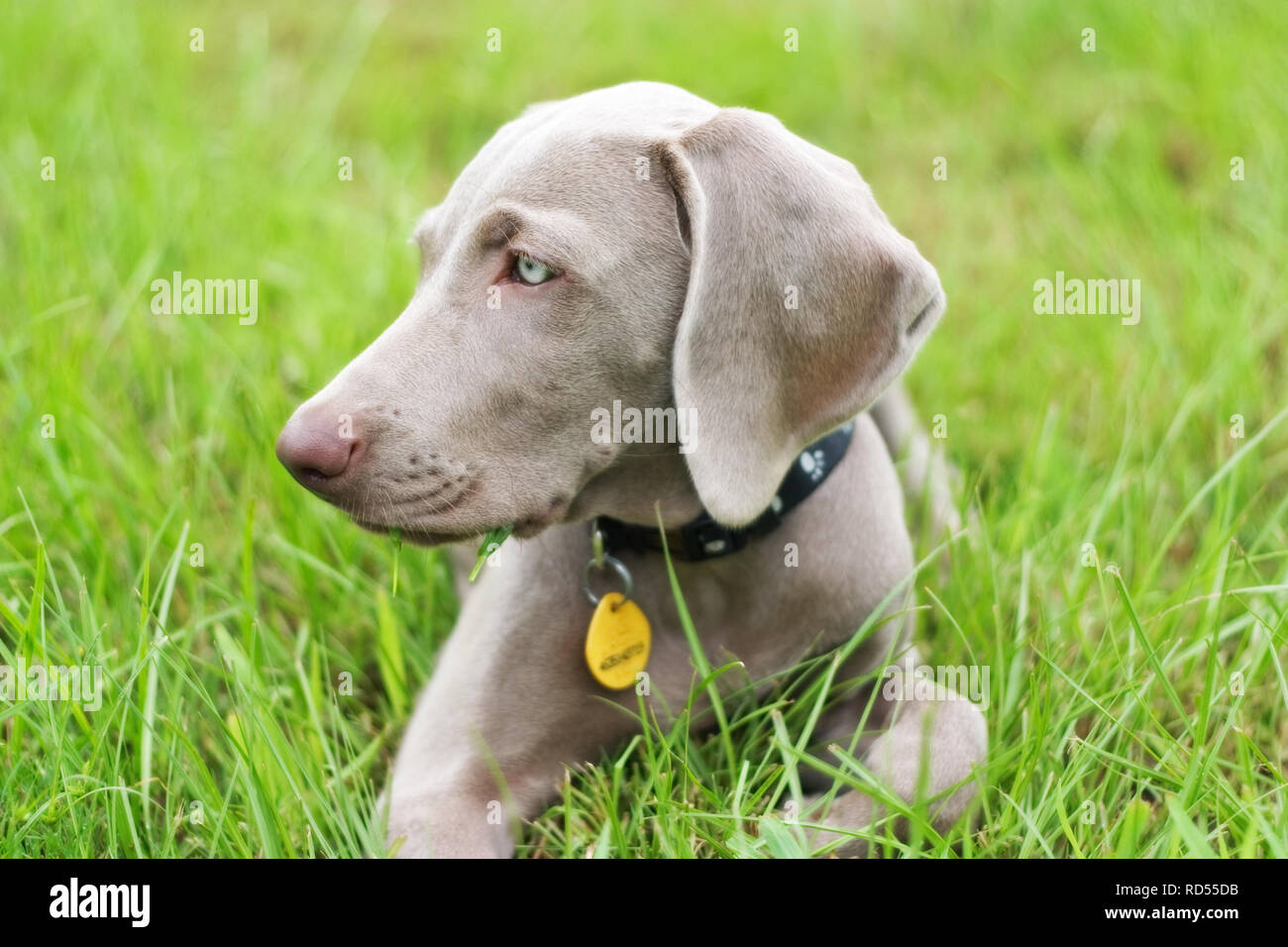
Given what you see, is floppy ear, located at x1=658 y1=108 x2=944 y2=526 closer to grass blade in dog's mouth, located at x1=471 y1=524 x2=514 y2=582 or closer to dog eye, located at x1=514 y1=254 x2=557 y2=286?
dog eye, located at x1=514 y1=254 x2=557 y2=286

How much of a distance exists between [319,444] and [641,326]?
0.57 metres

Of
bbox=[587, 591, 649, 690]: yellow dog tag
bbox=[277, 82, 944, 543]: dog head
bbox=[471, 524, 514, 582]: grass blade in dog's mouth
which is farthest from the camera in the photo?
bbox=[587, 591, 649, 690]: yellow dog tag

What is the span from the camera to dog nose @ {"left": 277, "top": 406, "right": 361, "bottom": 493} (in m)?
2.14

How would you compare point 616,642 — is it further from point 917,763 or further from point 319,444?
point 319,444

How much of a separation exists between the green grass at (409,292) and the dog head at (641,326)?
0.38 metres

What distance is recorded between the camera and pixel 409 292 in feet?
13.8

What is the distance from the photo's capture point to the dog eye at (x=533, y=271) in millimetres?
2271

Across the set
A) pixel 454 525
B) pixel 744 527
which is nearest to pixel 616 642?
pixel 744 527

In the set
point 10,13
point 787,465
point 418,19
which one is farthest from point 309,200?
point 787,465

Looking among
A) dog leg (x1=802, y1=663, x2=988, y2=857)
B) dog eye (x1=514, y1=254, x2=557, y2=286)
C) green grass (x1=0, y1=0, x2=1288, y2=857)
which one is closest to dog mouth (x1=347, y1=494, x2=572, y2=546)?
green grass (x1=0, y1=0, x2=1288, y2=857)

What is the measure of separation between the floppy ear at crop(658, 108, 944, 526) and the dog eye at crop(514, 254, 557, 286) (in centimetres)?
24

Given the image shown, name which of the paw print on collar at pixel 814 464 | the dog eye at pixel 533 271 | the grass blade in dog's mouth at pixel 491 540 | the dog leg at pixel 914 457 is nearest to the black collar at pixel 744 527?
the paw print on collar at pixel 814 464
